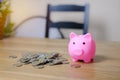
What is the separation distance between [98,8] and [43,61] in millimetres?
1297

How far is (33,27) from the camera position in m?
2.33

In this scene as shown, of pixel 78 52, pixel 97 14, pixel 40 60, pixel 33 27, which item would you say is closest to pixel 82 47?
pixel 78 52

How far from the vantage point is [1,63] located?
99 cm

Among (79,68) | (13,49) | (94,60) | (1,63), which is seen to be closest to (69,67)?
(79,68)

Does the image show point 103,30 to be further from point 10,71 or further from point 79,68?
point 10,71

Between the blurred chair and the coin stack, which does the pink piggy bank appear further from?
the blurred chair

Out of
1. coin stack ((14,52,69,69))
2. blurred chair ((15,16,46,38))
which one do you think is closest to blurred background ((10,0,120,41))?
blurred chair ((15,16,46,38))

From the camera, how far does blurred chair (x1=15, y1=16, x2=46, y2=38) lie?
2.30 metres

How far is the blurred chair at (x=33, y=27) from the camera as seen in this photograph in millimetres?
2301

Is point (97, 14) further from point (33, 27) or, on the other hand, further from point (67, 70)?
point (67, 70)

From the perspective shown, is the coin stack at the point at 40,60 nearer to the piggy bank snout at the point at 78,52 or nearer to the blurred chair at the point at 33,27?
the piggy bank snout at the point at 78,52

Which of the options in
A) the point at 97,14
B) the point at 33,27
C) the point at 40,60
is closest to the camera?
the point at 40,60

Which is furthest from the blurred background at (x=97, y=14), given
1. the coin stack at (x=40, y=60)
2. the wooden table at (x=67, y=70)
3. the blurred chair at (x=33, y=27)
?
the coin stack at (x=40, y=60)

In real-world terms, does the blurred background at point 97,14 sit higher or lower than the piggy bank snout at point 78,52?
higher
